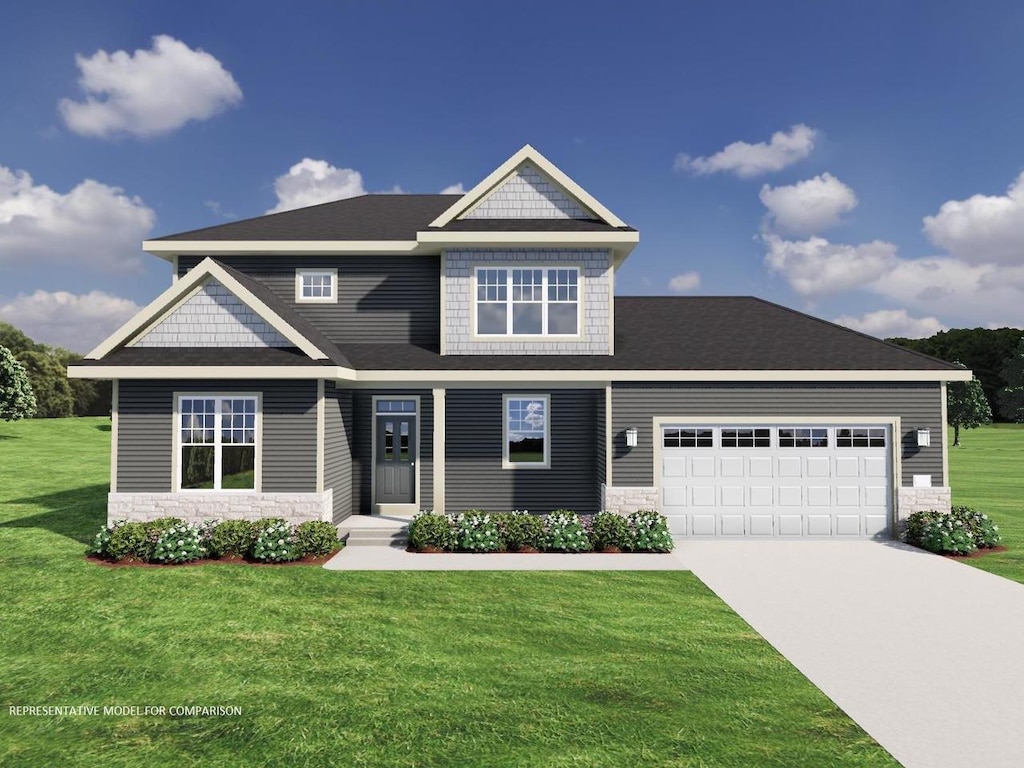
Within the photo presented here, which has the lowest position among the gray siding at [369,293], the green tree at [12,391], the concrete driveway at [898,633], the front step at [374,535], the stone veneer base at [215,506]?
the concrete driveway at [898,633]

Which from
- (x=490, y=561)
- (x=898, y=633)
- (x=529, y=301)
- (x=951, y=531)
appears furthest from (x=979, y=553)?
(x=529, y=301)

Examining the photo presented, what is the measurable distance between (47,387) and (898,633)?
70086 millimetres

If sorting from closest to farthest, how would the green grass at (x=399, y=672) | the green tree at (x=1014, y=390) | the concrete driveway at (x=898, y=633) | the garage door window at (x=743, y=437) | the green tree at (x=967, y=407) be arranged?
the green grass at (x=399, y=672) < the concrete driveway at (x=898, y=633) < the garage door window at (x=743, y=437) < the green tree at (x=967, y=407) < the green tree at (x=1014, y=390)

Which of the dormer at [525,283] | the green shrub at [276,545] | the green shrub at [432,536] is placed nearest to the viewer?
the green shrub at [276,545]

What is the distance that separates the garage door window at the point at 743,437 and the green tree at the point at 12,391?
44115mm

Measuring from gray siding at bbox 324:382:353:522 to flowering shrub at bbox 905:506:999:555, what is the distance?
43.8 ft

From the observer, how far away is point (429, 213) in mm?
17922

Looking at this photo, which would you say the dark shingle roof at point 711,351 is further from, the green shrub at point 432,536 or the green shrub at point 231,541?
the green shrub at point 231,541

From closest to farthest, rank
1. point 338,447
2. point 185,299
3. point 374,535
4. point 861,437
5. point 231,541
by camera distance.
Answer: point 231,541, point 185,299, point 374,535, point 861,437, point 338,447

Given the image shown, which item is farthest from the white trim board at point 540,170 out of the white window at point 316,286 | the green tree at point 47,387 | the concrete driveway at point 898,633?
the green tree at point 47,387

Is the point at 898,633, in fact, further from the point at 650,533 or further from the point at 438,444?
the point at 438,444

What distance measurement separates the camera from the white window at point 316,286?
1583 cm

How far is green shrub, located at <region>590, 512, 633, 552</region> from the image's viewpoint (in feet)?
41.5

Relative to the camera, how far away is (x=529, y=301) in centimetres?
1492
